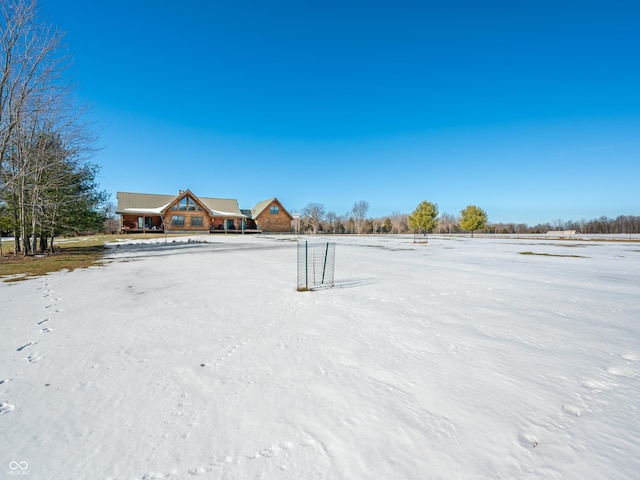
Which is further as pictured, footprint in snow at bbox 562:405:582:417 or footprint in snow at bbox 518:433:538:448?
Answer: footprint in snow at bbox 562:405:582:417

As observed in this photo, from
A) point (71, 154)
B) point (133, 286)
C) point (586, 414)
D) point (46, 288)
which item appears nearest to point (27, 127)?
point (71, 154)

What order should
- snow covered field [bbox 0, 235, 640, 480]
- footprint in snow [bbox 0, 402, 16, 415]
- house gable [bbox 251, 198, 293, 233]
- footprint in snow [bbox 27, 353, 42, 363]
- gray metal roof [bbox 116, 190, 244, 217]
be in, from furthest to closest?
1. house gable [bbox 251, 198, 293, 233]
2. gray metal roof [bbox 116, 190, 244, 217]
3. footprint in snow [bbox 27, 353, 42, 363]
4. footprint in snow [bbox 0, 402, 16, 415]
5. snow covered field [bbox 0, 235, 640, 480]

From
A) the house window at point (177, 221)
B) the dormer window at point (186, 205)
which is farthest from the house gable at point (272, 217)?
the house window at point (177, 221)

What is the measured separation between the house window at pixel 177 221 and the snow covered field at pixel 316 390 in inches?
1362

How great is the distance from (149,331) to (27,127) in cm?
1774

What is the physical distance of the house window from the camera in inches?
1507

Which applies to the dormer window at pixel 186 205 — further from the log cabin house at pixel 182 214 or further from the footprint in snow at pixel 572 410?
the footprint in snow at pixel 572 410

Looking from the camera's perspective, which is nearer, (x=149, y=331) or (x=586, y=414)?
(x=586, y=414)

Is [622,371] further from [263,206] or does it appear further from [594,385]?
[263,206]

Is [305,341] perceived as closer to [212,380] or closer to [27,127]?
[212,380]

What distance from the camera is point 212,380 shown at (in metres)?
3.17

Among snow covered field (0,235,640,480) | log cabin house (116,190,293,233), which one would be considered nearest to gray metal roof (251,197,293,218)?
log cabin house (116,190,293,233)

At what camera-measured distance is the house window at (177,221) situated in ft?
126

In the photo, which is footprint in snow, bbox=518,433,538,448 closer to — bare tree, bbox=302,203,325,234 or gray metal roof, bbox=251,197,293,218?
gray metal roof, bbox=251,197,293,218
